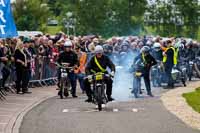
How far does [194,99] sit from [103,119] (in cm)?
754

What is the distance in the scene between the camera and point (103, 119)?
19.8 metres

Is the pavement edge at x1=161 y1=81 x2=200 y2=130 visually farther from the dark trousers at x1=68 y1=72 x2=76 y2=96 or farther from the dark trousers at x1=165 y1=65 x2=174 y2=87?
the dark trousers at x1=68 y1=72 x2=76 y2=96

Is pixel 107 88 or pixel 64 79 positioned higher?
pixel 107 88

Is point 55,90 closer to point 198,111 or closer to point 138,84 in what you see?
point 138,84

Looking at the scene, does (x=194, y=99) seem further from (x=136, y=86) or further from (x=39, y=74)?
(x=39, y=74)

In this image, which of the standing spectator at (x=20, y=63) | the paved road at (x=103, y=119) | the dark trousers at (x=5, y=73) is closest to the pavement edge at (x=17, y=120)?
the paved road at (x=103, y=119)

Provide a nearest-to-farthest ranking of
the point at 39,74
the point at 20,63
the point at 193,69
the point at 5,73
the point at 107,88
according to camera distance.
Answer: the point at 107,88 < the point at 5,73 < the point at 20,63 < the point at 39,74 < the point at 193,69

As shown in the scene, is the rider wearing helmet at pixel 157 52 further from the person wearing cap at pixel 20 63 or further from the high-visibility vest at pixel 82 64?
the person wearing cap at pixel 20 63

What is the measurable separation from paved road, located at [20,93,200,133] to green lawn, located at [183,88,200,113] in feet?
3.32

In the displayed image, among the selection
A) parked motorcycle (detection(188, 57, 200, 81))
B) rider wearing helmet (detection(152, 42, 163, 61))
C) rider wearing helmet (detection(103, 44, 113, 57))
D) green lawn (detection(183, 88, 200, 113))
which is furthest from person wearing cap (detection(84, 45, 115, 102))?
parked motorcycle (detection(188, 57, 200, 81))

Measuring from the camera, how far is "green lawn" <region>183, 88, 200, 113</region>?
23.8m

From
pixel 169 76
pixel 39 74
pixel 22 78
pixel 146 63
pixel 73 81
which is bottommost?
pixel 169 76

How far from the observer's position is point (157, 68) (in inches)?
1362

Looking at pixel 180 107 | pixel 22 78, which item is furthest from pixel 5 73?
pixel 180 107
